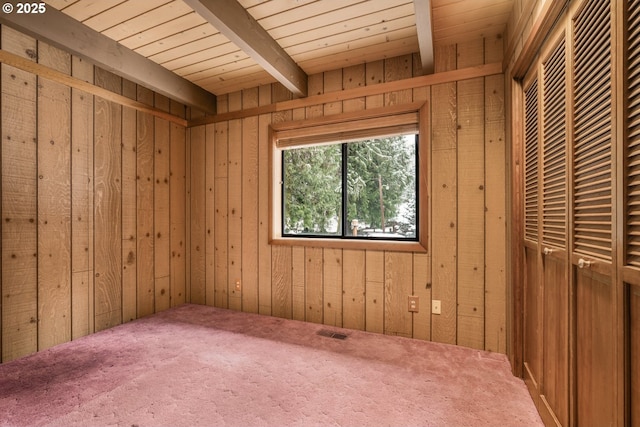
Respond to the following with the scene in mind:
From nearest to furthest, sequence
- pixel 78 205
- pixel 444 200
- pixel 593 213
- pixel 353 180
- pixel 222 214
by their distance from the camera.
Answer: pixel 593 213 → pixel 444 200 → pixel 78 205 → pixel 353 180 → pixel 222 214

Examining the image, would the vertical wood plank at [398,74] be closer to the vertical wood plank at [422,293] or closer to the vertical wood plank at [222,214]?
the vertical wood plank at [422,293]

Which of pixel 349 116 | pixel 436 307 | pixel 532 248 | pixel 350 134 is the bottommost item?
pixel 436 307

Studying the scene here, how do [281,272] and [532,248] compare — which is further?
[281,272]

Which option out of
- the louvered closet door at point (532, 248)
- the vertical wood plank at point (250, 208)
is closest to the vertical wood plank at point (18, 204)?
the vertical wood plank at point (250, 208)

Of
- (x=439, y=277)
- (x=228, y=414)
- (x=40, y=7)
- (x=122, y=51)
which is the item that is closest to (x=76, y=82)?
(x=122, y=51)

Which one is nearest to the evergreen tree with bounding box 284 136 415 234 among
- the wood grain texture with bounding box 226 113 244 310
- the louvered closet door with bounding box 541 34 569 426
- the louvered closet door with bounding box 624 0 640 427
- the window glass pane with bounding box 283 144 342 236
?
the window glass pane with bounding box 283 144 342 236

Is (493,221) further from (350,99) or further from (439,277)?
(350,99)

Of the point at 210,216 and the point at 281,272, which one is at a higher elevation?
the point at 210,216

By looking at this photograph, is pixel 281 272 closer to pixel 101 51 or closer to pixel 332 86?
pixel 332 86

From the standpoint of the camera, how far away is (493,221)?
2.12 metres

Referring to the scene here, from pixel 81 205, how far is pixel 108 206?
214mm

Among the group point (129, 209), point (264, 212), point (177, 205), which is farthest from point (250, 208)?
point (129, 209)

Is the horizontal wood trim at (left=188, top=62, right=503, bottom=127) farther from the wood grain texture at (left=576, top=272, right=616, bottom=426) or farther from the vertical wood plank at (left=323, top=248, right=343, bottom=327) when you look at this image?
the wood grain texture at (left=576, top=272, right=616, bottom=426)

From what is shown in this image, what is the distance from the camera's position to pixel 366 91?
2.48 m
